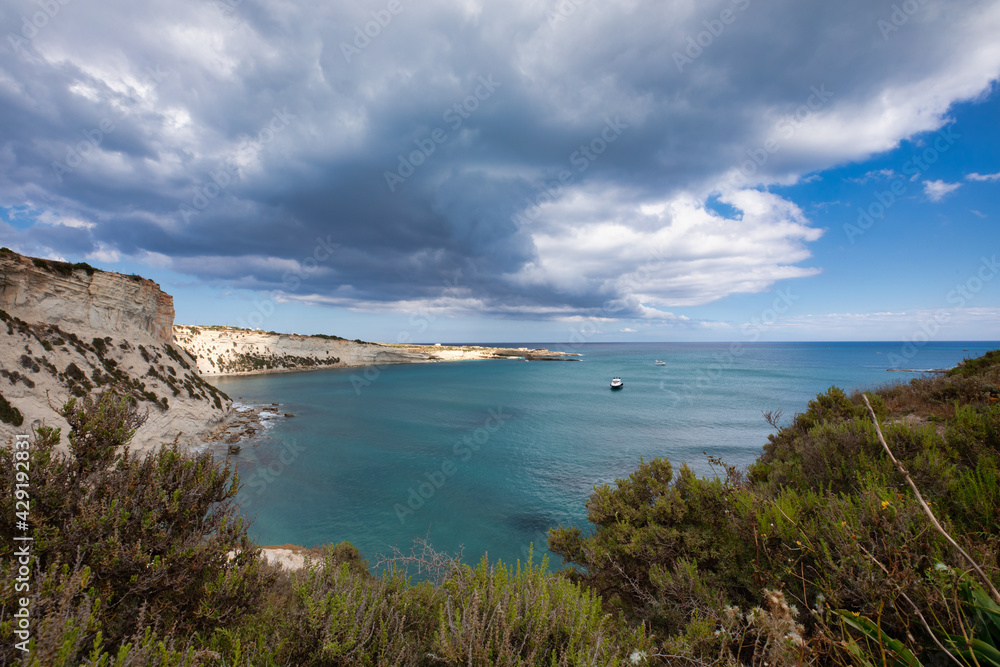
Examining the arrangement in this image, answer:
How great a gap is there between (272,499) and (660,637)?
14403 millimetres

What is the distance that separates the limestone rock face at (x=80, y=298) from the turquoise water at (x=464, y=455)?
990 centimetres

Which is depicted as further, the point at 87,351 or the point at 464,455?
the point at 464,455

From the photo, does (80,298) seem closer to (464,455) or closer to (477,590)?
(464,455)

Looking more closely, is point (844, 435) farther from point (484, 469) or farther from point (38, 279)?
point (38, 279)

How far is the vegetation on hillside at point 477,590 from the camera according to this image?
2.62m

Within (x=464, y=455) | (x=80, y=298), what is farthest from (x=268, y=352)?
(x=464, y=455)

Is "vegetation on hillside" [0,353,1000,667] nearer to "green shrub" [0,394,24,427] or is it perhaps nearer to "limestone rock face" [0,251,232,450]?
"limestone rock face" [0,251,232,450]

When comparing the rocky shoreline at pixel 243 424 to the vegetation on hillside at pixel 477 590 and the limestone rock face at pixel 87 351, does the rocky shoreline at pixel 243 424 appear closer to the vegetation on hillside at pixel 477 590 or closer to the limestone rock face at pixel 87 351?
the limestone rock face at pixel 87 351

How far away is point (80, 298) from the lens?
63.1ft

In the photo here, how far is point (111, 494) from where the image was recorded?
3.87m

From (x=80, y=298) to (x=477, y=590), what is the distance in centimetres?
2631

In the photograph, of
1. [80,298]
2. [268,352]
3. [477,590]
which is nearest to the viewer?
[477,590]

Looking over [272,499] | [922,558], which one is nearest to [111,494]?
[922,558]

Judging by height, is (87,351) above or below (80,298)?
below
